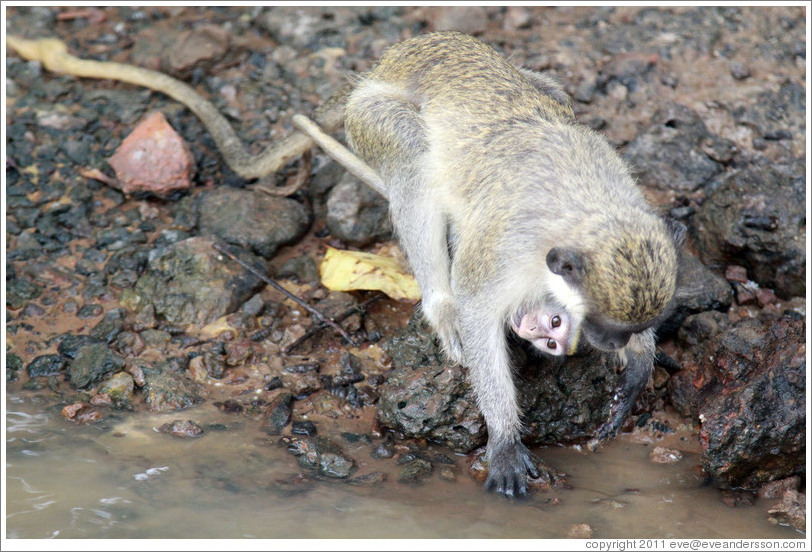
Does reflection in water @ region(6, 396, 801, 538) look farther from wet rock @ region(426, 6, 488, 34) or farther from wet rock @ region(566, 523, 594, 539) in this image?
wet rock @ region(426, 6, 488, 34)

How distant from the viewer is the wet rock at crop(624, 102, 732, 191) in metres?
6.69

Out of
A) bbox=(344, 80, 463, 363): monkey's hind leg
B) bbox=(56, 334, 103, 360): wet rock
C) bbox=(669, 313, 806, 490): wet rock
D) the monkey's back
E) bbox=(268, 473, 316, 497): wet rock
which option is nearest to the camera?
bbox=(268, 473, 316, 497): wet rock

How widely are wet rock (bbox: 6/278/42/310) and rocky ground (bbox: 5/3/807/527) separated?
0.02 meters

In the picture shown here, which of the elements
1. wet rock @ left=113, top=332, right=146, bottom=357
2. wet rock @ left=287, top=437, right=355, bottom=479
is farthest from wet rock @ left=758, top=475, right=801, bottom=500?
wet rock @ left=113, top=332, right=146, bottom=357

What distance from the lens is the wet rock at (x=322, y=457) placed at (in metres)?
4.65

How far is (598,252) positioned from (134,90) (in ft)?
16.0

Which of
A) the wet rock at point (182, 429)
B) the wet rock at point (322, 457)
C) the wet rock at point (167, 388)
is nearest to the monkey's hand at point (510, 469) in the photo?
the wet rock at point (322, 457)

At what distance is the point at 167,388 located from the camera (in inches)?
204

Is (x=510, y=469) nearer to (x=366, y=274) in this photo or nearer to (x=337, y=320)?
(x=337, y=320)

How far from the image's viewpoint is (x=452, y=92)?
5.41 metres

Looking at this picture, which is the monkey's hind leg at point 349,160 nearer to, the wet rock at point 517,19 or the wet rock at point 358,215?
the wet rock at point 358,215

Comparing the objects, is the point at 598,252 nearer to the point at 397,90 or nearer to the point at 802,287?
the point at 397,90

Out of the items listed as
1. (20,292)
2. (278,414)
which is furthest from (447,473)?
(20,292)

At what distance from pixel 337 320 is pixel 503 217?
154 centimetres
